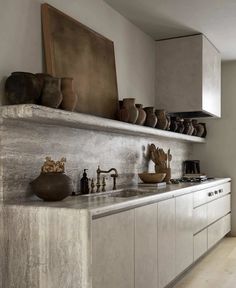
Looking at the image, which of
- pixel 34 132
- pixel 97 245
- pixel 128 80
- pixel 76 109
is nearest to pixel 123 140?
pixel 128 80

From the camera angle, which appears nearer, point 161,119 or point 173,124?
point 161,119

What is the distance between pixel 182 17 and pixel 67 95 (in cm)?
189

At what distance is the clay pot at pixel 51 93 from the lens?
94.9 inches

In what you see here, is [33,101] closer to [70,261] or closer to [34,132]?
[34,132]

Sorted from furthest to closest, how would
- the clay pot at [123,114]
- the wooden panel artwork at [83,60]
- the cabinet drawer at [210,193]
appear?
the cabinet drawer at [210,193] → the clay pot at [123,114] → the wooden panel artwork at [83,60]

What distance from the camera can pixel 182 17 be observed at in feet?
12.6

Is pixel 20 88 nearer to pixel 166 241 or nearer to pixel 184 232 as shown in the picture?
pixel 166 241

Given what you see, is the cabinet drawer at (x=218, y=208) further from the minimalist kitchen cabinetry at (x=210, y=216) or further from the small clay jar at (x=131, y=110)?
the small clay jar at (x=131, y=110)

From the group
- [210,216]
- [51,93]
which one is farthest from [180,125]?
[51,93]

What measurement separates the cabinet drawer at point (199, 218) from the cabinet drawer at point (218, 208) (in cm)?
19

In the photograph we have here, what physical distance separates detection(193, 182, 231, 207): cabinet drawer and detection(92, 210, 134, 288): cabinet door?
1570 mm

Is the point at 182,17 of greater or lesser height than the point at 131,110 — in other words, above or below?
above

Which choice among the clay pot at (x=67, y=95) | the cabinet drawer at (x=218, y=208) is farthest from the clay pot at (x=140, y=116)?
the cabinet drawer at (x=218, y=208)

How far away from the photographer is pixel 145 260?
9.07 feet
